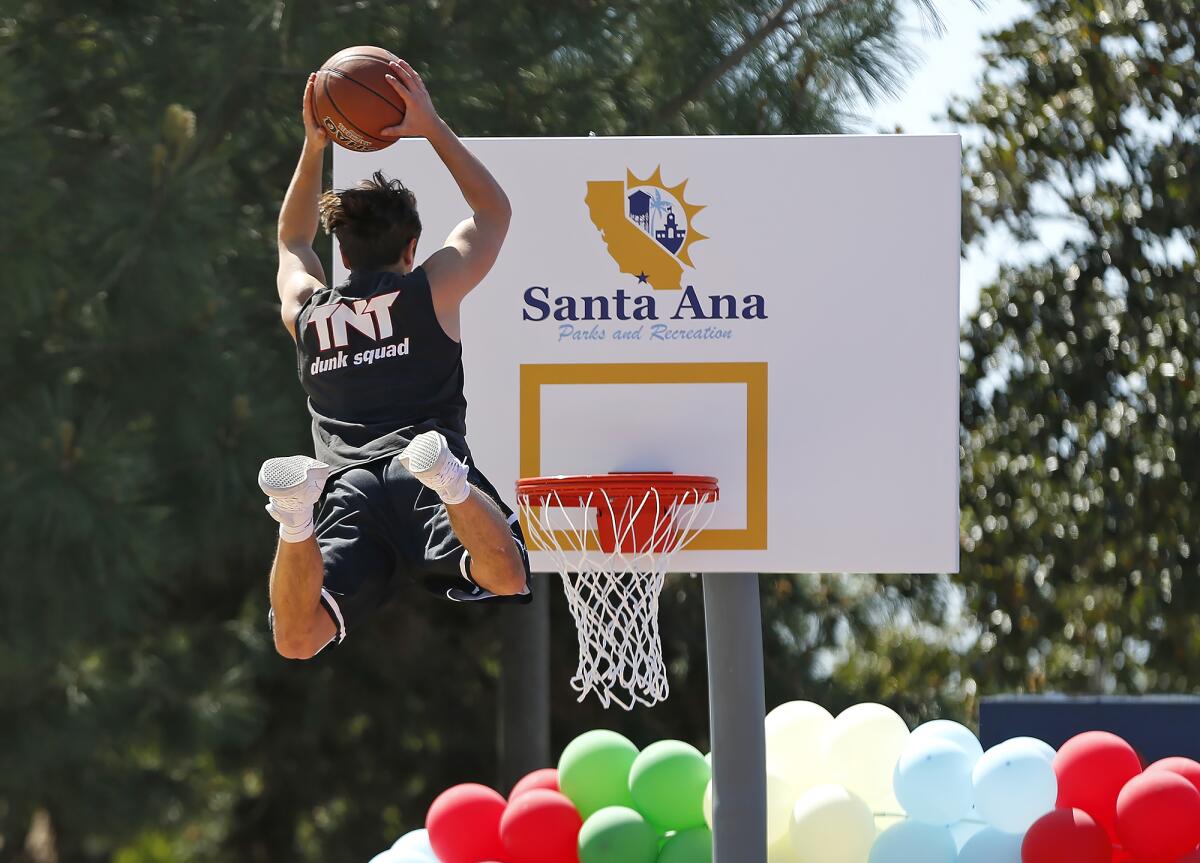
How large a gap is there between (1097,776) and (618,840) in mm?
1721

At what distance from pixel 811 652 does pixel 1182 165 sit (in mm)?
4225

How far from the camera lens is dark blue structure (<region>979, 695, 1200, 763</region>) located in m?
7.80

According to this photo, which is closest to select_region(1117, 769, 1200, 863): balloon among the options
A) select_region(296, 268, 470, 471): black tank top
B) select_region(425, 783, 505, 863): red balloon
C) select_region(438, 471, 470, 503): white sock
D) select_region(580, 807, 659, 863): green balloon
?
select_region(580, 807, 659, 863): green balloon

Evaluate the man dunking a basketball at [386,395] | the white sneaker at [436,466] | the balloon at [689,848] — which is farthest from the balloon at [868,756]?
the white sneaker at [436,466]

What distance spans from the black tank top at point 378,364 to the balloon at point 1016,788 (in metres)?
2.47

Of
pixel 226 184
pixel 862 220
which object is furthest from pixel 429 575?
pixel 226 184

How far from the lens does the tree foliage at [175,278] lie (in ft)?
27.0

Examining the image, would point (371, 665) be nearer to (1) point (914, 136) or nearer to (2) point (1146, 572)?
(2) point (1146, 572)

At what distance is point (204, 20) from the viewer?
9.16m

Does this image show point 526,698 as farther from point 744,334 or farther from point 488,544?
point 488,544

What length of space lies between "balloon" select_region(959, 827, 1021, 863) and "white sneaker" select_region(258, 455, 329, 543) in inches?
113

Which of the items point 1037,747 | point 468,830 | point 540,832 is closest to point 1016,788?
point 1037,747

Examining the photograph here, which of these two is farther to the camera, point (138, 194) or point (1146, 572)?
point (1146, 572)

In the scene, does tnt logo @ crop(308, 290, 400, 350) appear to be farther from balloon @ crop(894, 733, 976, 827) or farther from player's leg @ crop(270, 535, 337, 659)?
balloon @ crop(894, 733, 976, 827)
